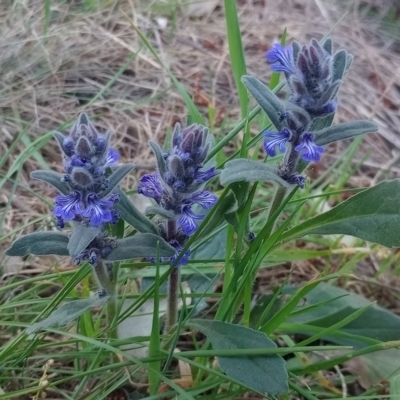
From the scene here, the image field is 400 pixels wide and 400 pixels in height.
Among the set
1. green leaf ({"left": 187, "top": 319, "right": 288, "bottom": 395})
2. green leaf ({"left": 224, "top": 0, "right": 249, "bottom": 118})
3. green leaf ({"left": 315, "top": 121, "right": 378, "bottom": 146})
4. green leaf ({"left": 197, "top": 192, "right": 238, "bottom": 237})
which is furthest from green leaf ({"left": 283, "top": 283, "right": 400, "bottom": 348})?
green leaf ({"left": 224, "top": 0, "right": 249, "bottom": 118})

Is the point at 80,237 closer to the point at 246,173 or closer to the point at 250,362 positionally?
the point at 246,173

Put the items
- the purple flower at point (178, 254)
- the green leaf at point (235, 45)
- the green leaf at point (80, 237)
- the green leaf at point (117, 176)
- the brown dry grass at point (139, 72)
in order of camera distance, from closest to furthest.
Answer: the green leaf at point (80, 237), the green leaf at point (117, 176), the purple flower at point (178, 254), the green leaf at point (235, 45), the brown dry grass at point (139, 72)

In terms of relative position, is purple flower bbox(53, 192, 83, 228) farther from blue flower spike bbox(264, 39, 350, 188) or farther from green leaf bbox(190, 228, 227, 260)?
green leaf bbox(190, 228, 227, 260)

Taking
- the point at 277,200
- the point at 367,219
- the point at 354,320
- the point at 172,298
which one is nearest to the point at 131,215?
the point at 172,298

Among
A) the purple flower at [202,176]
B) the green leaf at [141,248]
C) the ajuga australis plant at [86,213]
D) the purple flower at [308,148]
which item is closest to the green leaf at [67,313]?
the ajuga australis plant at [86,213]

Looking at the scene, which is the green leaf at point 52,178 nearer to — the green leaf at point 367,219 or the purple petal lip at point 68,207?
the purple petal lip at point 68,207

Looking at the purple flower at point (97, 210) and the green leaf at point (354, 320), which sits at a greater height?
the purple flower at point (97, 210)

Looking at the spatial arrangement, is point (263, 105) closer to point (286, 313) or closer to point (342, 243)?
point (286, 313)

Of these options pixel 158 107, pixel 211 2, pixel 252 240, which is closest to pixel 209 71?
pixel 158 107
